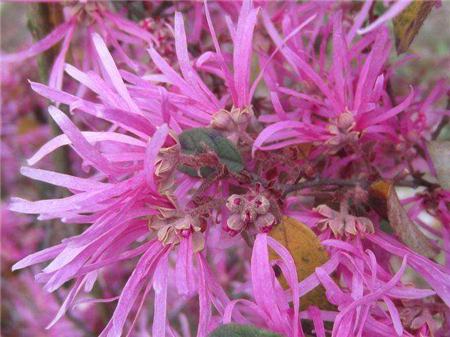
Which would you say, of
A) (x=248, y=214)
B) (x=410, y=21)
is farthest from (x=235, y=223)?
(x=410, y=21)

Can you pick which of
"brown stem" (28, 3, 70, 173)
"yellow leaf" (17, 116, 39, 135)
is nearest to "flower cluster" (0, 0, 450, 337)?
"brown stem" (28, 3, 70, 173)

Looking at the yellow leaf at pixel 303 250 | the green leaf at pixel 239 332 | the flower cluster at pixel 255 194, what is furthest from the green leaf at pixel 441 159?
the green leaf at pixel 239 332

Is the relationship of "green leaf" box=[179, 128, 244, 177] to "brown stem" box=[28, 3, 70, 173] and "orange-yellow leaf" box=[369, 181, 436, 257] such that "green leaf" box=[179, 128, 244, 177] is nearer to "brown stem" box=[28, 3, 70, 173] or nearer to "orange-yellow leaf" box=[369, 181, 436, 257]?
"orange-yellow leaf" box=[369, 181, 436, 257]

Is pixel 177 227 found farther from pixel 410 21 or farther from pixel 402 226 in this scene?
pixel 410 21

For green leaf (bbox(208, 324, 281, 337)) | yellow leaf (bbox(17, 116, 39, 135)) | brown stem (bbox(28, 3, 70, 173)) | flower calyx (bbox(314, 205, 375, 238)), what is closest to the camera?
green leaf (bbox(208, 324, 281, 337))

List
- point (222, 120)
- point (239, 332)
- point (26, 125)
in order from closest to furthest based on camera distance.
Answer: point (239, 332) → point (222, 120) → point (26, 125)

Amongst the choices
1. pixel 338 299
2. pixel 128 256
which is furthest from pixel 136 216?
pixel 338 299
